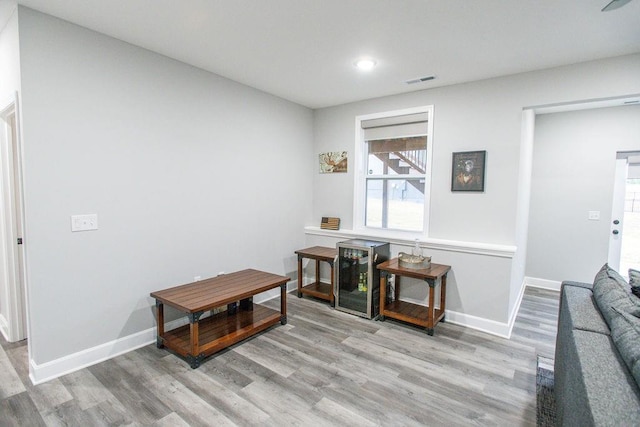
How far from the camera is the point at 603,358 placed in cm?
138

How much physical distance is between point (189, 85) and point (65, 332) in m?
2.38

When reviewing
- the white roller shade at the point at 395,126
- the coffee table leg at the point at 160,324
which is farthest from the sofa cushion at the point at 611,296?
the coffee table leg at the point at 160,324

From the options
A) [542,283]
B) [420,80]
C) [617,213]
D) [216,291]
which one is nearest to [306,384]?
[216,291]

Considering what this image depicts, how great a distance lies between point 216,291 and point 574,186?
483cm

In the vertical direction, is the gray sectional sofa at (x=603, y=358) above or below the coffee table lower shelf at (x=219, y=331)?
above

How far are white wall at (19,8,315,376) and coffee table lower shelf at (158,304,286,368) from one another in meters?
0.37

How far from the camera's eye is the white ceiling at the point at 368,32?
2.09m

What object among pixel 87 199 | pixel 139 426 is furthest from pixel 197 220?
pixel 139 426

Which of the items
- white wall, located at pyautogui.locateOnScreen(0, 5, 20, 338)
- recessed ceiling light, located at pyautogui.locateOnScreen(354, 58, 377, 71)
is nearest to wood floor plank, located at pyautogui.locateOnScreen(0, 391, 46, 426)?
white wall, located at pyautogui.locateOnScreen(0, 5, 20, 338)

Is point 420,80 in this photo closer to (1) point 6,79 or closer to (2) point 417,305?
(2) point 417,305

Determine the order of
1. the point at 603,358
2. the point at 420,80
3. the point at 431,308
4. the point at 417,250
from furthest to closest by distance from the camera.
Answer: the point at 417,250, the point at 420,80, the point at 431,308, the point at 603,358

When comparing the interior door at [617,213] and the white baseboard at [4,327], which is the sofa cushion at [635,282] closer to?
the interior door at [617,213]

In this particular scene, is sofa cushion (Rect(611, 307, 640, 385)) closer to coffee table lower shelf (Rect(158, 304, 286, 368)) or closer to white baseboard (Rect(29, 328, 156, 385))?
coffee table lower shelf (Rect(158, 304, 286, 368))

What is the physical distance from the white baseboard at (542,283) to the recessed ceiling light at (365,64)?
402 centimetres
